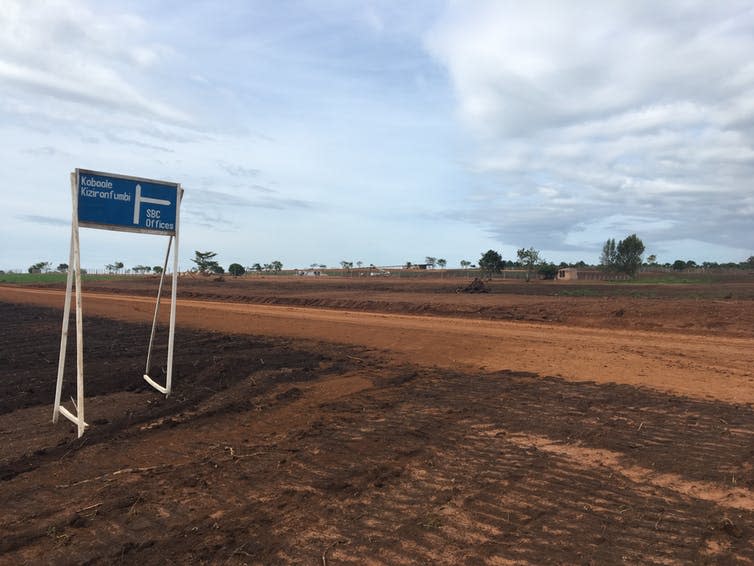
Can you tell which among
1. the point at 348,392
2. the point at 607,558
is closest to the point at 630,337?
the point at 348,392

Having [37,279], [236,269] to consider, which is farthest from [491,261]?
[37,279]

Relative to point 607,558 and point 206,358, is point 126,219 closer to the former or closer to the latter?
point 206,358

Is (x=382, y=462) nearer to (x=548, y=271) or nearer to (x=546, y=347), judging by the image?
(x=546, y=347)

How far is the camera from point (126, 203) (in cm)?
625

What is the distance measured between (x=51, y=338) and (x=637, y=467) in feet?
44.5

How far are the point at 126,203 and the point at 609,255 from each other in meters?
73.8

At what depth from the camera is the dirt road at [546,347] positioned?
8.92 m

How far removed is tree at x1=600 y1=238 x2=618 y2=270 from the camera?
6916 cm

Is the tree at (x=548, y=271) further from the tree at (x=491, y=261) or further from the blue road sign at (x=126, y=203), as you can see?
A: the blue road sign at (x=126, y=203)

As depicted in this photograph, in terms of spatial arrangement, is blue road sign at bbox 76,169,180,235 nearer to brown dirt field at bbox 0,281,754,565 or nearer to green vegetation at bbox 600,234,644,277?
brown dirt field at bbox 0,281,754,565

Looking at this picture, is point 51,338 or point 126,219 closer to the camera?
point 126,219

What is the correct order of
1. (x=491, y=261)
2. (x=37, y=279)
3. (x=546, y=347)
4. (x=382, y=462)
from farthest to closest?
(x=37, y=279), (x=491, y=261), (x=546, y=347), (x=382, y=462)

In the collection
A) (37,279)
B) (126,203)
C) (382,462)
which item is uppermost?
(126,203)

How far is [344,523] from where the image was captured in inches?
145
